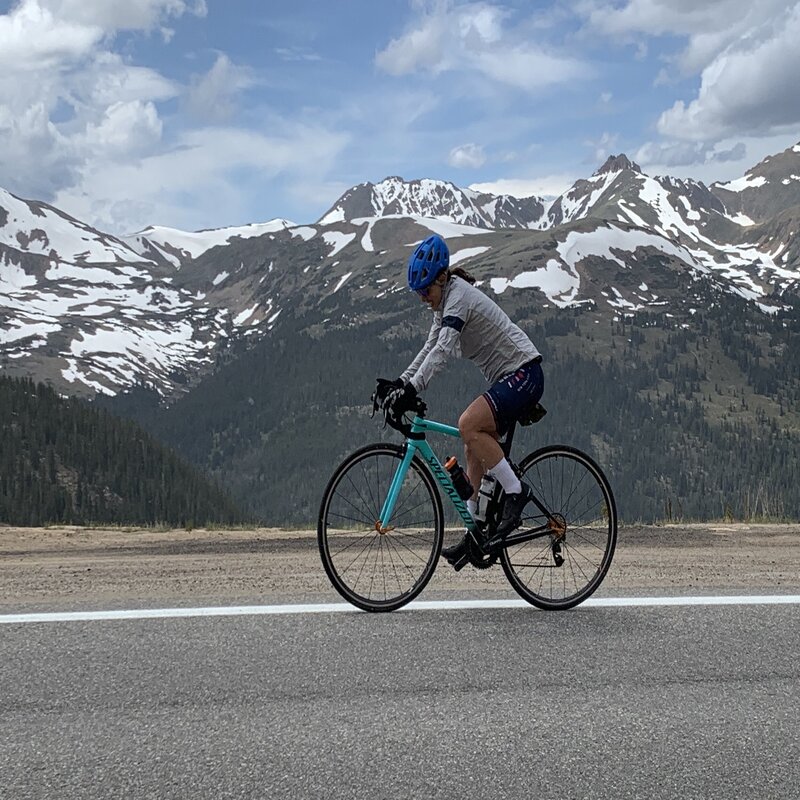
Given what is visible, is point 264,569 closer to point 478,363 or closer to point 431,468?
point 431,468

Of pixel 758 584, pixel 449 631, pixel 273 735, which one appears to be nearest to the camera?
pixel 273 735

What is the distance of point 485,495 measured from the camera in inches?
274

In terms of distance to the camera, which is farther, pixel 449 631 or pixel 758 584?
pixel 758 584

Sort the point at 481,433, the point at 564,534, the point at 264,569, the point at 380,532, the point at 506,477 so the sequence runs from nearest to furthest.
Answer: the point at 481,433, the point at 506,477, the point at 380,532, the point at 564,534, the point at 264,569

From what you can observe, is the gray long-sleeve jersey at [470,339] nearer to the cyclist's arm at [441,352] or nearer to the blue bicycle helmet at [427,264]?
the cyclist's arm at [441,352]

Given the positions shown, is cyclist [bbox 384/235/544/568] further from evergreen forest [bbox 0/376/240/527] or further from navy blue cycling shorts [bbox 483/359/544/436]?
evergreen forest [bbox 0/376/240/527]

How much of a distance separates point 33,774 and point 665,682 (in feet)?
11.0

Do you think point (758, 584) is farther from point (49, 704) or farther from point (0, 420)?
point (0, 420)

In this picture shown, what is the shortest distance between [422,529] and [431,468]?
494 millimetres

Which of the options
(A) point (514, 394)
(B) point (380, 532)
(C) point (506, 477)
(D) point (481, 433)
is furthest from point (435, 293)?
(B) point (380, 532)

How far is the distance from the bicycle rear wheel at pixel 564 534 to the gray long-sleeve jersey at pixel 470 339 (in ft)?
2.67

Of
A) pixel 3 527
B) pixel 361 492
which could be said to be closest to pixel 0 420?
pixel 3 527

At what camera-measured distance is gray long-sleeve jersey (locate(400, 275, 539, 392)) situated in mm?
6574

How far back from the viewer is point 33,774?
384 centimetres
